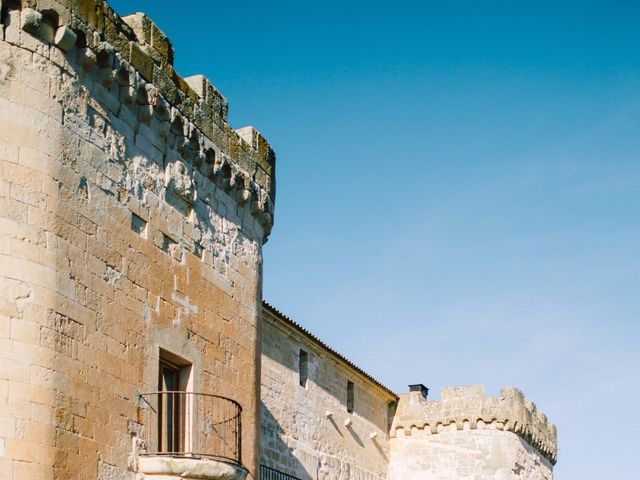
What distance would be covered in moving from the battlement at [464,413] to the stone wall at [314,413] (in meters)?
1.25

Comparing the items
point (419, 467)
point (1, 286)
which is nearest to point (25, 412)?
point (1, 286)

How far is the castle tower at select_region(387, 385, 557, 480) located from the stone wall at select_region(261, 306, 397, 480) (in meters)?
1.02

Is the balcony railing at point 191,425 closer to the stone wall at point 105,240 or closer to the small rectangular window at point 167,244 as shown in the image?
the stone wall at point 105,240

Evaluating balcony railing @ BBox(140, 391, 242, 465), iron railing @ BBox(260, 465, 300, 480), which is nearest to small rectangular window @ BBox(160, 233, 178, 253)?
balcony railing @ BBox(140, 391, 242, 465)

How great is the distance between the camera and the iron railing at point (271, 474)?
18.3 meters

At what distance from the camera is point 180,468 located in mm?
10805

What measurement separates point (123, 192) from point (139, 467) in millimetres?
2731

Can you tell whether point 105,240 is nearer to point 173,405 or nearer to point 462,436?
point 173,405

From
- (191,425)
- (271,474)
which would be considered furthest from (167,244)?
(271,474)

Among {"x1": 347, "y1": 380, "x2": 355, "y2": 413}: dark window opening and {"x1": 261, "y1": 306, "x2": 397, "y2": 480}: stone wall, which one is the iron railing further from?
{"x1": 347, "y1": 380, "x2": 355, "y2": 413}: dark window opening

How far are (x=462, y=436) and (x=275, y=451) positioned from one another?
316 inches

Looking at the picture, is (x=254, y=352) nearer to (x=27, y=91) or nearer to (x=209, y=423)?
(x=209, y=423)

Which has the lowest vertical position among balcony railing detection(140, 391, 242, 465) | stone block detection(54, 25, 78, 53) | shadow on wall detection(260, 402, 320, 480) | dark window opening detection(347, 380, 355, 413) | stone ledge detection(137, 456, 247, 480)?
stone ledge detection(137, 456, 247, 480)

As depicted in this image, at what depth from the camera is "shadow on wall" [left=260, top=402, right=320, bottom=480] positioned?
19016mm
